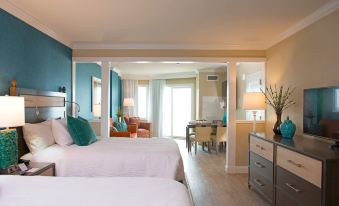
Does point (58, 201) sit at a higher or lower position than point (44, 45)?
lower

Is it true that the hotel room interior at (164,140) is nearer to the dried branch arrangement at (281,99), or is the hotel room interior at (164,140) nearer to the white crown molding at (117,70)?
the dried branch arrangement at (281,99)

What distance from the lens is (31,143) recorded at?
2.78m

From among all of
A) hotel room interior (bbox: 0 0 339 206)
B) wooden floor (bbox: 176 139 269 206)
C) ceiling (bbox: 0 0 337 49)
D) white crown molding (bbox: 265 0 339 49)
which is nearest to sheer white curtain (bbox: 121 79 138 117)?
hotel room interior (bbox: 0 0 339 206)

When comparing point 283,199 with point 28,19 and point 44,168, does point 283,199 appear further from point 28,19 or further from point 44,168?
point 28,19

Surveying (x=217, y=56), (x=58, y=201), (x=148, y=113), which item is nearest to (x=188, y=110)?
(x=148, y=113)

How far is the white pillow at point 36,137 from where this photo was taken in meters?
2.78

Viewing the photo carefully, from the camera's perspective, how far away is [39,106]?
3.36 meters

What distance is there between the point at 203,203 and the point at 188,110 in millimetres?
5738

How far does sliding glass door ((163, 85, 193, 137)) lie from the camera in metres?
8.70

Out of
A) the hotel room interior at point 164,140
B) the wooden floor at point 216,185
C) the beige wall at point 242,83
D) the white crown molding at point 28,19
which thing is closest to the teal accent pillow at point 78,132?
the hotel room interior at point 164,140

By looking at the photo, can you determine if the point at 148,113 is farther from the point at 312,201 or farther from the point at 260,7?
the point at 312,201

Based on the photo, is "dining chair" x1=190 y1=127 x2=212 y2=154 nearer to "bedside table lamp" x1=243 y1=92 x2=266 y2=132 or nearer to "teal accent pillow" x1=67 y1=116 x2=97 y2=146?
"bedside table lamp" x1=243 y1=92 x2=266 y2=132

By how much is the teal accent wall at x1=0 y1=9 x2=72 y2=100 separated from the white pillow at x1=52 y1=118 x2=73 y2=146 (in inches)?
26.4

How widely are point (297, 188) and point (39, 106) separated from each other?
3.44m
